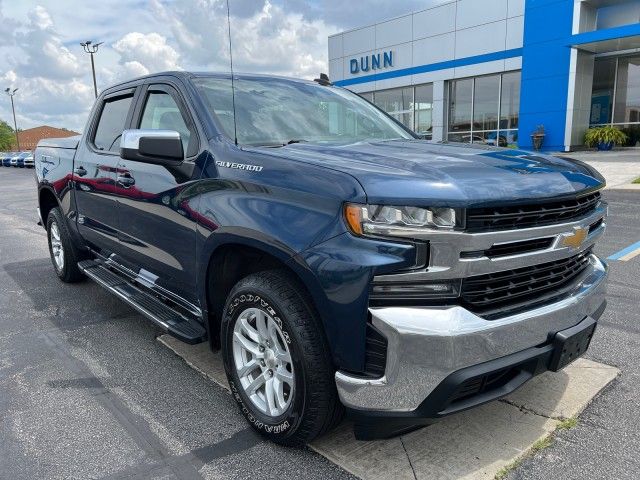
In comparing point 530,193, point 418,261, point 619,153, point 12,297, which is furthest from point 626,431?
point 619,153

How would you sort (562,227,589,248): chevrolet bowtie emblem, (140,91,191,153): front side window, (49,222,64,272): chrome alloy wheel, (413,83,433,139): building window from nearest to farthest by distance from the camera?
(562,227,589,248): chevrolet bowtie emblem
(140,91,191,153): front side window
(49,222,64,272): chrome alloy wheel
(413,83,433,139): building window

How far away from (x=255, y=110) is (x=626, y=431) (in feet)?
9.03

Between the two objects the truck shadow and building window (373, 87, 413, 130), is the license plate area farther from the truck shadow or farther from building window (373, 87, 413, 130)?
building window (373, 87, 413, 130)

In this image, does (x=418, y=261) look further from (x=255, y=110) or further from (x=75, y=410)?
(x=75, y=410)

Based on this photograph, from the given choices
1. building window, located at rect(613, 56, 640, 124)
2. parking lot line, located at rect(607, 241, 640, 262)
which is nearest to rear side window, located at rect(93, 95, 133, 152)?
parking lot line, located at rect(607, 241, 640, 262)

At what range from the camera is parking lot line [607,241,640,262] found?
242 inches

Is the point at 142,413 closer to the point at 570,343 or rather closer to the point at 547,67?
the point at 570,343

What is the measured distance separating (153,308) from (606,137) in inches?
815

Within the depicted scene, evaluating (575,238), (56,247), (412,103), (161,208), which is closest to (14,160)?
(412,103)

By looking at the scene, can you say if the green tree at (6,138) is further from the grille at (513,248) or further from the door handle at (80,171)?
the grille at (513,248)

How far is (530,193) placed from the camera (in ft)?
7.48

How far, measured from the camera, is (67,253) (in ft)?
17.9

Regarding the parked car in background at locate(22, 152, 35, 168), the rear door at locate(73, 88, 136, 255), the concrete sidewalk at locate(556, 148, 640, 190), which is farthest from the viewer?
the parked car in background at locate(22, 152, 35, 168)

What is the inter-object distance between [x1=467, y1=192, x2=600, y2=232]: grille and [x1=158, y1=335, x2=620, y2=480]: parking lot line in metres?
1.11
